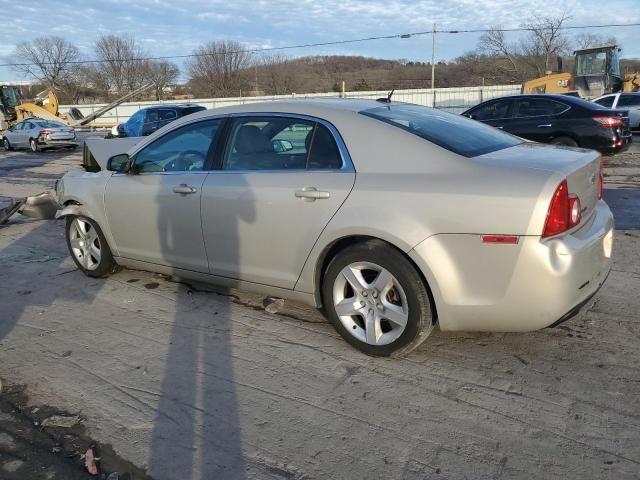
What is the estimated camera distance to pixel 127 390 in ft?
10.4

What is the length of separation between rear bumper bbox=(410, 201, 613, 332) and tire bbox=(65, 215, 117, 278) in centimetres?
325

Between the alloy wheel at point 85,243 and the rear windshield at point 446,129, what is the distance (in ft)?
9.96

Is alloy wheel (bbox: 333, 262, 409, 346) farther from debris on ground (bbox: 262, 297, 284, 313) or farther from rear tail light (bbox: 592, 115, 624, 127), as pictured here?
rear tail light (bbox: 592, 115, 624, 127)

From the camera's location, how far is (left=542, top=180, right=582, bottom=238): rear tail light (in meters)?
2.75

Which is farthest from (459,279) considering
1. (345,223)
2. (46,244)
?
(46,244)

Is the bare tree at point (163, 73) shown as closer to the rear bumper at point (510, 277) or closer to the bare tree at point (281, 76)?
the bare tree at point (281, 76)

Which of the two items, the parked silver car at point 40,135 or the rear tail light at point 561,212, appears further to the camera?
the parked silver car at point 40,135

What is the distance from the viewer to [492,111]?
1141 centimetres

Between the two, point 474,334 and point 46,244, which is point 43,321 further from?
point 474,334

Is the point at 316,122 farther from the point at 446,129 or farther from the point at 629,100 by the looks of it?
the point at 629,100

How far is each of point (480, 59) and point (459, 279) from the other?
6949 centimetres

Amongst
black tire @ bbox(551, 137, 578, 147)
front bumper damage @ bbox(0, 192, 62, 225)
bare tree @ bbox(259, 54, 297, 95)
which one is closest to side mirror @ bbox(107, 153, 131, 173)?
front bumper damage @ bbox(0, 192, 62, 225)

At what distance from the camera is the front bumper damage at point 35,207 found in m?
7.70

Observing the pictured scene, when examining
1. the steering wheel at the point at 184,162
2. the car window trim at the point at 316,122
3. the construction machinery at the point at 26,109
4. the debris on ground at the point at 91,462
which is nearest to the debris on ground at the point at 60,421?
the debris on ground at the point at 91,462
